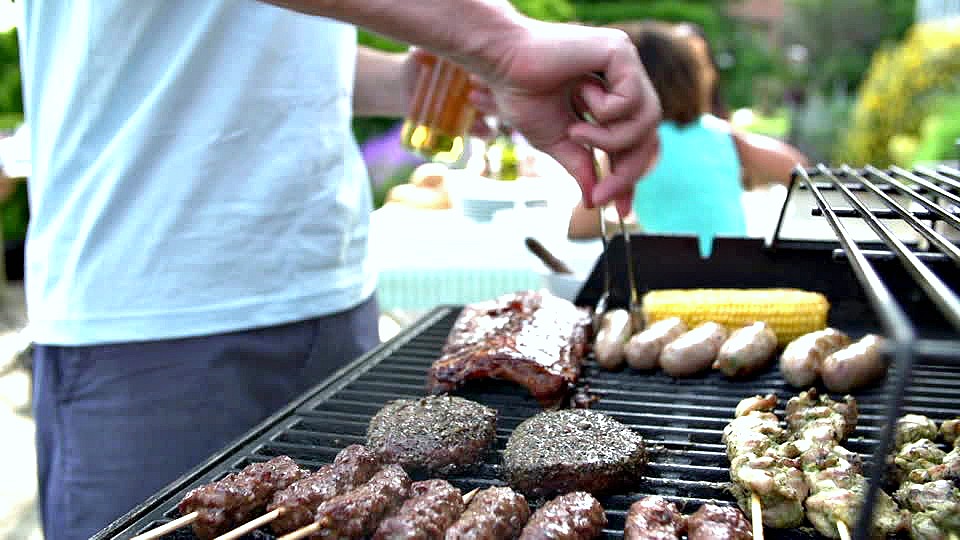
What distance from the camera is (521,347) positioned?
8.08 feet

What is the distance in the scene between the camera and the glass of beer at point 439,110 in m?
3.19

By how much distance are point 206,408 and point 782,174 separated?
461 centimetres

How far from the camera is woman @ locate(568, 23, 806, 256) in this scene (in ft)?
18.0

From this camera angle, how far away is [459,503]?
1.78m

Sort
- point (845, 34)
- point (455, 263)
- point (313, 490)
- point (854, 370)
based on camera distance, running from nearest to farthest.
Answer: point (313, 490)
point (854, 370)
point (455, 263)
point (845, 34)

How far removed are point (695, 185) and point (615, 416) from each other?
3522 mm

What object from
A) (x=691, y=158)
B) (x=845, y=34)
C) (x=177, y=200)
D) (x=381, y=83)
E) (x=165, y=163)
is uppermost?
(x=845, y=34)

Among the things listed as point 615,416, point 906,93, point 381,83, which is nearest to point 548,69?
point 615,416

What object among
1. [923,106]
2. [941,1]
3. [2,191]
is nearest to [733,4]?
[941,1]

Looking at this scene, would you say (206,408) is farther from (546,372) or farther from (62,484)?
(546,372)

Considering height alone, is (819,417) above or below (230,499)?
above

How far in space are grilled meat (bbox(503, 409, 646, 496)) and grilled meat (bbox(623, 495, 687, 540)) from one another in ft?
0.40

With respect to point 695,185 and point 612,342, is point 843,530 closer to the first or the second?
point 612,342

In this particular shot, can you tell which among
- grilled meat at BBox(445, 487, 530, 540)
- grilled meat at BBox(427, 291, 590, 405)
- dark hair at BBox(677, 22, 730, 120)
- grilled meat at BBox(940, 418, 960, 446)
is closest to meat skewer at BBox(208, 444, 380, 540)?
grilled meat at BBox(445, 487, 530, 540)
